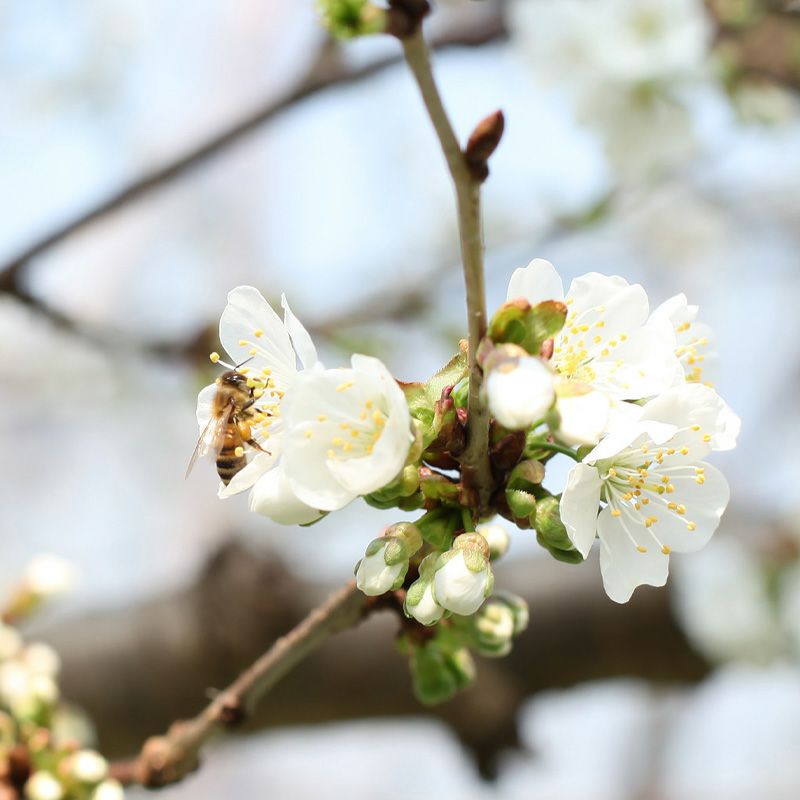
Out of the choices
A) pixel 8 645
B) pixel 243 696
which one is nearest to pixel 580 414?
pixel 243 696

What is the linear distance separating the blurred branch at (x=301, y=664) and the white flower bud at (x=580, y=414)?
1.31m

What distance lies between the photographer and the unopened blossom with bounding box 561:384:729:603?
2.30ft

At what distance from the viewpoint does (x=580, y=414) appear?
0.63m

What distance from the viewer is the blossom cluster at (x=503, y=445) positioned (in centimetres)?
66

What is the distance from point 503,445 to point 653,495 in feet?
0.63

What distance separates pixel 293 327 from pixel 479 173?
257 mm

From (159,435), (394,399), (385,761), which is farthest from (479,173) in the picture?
(385,761)

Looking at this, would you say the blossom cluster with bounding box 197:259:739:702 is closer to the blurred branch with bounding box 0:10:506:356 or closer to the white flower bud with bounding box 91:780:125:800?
the white flower bud with bounding box 91:780:125:800

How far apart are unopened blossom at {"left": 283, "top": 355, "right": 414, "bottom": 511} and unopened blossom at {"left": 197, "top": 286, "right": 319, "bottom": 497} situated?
0.05 metres

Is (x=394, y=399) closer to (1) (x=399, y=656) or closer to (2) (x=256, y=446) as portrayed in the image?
(2) (x=256, y=446)

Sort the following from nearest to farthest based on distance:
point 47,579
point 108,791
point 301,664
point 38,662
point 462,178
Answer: point 462,178 < point 108,791 < point 38,662 < point 47,579 < point 301,664

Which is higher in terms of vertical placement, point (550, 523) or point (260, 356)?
point (260, 356)

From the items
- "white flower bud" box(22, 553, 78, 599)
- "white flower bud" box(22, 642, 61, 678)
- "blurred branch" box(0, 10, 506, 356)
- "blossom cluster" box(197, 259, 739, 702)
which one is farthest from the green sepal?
"blurred branch" box(0, 10, 506, 356)

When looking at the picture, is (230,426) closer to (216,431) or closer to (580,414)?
(216,431)
